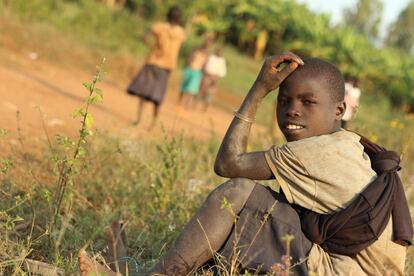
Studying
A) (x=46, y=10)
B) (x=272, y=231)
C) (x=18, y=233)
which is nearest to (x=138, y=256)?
(x=18, y=233)

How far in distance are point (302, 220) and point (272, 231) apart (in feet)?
0.41

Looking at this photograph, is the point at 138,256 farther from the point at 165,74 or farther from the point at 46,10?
the point at 46,10

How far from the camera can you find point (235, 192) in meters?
2.56

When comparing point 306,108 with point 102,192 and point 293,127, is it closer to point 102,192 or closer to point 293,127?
point 293,127

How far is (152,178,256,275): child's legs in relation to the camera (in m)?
2.56

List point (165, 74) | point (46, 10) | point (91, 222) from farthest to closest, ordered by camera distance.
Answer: point (46, 10) < point (165, 74) < point (91, 222)

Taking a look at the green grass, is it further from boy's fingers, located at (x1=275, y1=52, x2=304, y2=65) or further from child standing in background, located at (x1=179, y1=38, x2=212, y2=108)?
child standing in background, located at (x1=179, y1=38, x2=212, y2=108)

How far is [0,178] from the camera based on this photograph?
3955mm

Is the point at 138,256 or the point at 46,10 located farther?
the point at 46,10

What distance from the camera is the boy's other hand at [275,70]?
268 cm

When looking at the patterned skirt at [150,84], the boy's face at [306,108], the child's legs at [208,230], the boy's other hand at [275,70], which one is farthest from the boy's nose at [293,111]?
the patterned skirt at [150,84]

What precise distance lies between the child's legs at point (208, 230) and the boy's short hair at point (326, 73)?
1.56ft

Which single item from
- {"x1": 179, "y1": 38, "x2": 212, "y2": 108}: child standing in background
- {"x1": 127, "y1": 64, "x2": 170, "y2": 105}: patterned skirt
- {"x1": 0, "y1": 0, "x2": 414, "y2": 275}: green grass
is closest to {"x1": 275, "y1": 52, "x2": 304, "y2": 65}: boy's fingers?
{"x1": 0, "y1": 0, "x2": 414, "y2": 275}: green grass

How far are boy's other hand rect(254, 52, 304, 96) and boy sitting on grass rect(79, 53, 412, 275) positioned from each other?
0.23 ft
